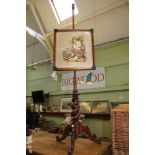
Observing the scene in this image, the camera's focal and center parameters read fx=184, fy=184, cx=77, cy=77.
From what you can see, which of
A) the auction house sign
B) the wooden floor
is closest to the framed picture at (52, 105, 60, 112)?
the auction house sign

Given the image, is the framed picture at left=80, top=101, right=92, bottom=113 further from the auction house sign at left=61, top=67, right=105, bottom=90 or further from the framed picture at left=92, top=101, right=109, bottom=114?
the auction house sign at left=61, top=67, right=105, bottom=90

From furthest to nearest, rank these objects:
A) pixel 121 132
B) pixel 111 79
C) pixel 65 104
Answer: pixel 65 104
pixel 111 79
pixel 121 132

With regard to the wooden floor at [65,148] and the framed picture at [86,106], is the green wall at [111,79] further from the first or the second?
the wooden floor at [65,148]

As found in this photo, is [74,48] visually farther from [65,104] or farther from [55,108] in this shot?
[55,108]

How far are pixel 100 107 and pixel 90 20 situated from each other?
1.78 metres

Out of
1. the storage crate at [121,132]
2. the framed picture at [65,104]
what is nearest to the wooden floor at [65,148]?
the storage crate at [121,132]

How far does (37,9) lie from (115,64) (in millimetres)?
2435

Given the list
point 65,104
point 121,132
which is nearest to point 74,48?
point 121,132

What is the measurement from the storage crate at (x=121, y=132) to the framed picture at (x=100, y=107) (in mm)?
1945

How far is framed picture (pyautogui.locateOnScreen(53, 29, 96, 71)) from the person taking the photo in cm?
181

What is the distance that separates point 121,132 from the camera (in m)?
1.60
